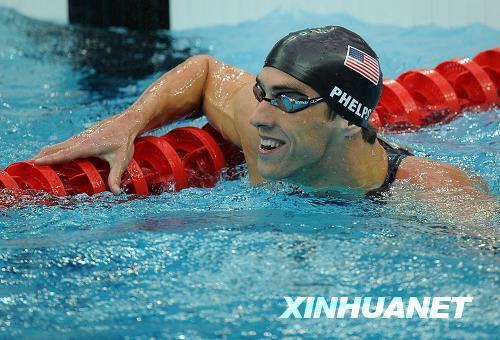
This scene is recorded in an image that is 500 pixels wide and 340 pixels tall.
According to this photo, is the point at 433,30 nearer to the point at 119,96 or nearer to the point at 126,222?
the point at 119,96

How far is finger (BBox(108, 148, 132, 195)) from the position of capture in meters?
3.11

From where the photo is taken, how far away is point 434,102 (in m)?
4.54

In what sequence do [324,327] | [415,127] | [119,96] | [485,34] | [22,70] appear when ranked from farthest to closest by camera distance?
[485,34], [22,70], [119,96], [415,127], [324,327]

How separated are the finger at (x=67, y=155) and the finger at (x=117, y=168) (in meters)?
0.10

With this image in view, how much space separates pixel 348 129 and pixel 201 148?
0.86m

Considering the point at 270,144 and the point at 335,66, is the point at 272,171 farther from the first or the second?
the point at 335,66

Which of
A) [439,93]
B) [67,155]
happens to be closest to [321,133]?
[67,155]

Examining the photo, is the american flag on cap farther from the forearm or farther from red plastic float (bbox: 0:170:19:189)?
red plastic float (bbox: 0:170:19:189)

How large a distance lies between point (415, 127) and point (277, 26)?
11.5ft

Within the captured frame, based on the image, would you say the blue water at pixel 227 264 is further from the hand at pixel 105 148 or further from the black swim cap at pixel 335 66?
the black swim cap at pixel 335 66

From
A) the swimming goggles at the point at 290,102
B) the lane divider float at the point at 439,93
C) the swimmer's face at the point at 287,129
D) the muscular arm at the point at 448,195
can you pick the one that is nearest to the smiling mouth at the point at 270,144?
the swimmer's face at the point at 287,129

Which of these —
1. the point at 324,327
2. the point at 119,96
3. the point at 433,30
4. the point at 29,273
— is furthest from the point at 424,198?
the point at 433,30

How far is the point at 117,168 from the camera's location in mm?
3174

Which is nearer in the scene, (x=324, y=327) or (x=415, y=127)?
(x=324, y=327)
